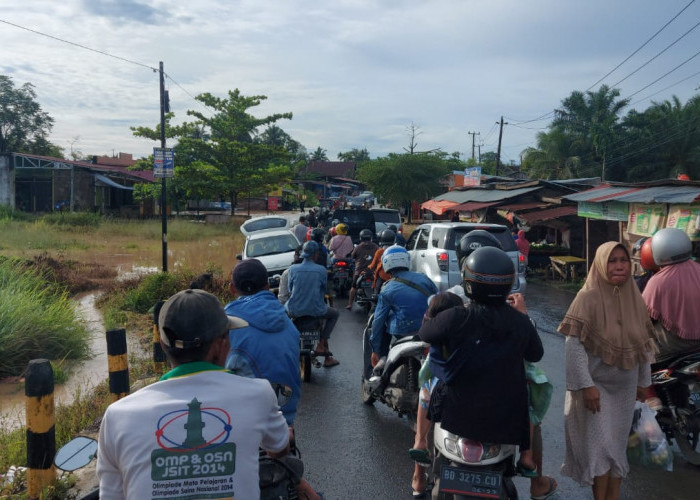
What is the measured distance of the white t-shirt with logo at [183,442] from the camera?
1.92 metres

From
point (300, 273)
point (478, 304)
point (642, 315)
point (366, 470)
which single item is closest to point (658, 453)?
point (642, 315)

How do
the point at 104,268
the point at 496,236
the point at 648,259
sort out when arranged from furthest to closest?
1. the point at 104,268
2. the point at 496,236
3. the point at 648,259

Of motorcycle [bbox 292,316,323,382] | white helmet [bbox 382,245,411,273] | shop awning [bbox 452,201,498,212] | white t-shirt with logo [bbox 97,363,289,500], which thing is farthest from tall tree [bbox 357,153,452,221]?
white t-shirt with logo [bbox 97,363,289,500]

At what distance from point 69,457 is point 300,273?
185 inches

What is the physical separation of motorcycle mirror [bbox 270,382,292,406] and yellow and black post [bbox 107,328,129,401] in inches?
85.3

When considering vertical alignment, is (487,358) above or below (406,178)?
below

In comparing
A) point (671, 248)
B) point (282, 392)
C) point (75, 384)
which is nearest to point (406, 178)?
point (75, 384)

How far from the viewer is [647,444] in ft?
13.0

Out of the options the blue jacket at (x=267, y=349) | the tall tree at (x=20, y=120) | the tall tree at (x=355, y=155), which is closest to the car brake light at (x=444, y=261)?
the blue jacket at (x=267, y=349)

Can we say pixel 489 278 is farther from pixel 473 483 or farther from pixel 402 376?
pixel 402 376

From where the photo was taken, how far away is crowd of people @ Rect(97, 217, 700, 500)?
1.96m

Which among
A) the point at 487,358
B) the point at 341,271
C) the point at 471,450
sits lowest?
the point at 341,271

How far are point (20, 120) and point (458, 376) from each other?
55.2 metres

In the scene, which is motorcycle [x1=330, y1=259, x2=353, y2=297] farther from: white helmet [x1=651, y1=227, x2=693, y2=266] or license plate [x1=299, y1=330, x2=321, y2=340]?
white helmet [x1=651, y1=227, x2=693, y2=266]
